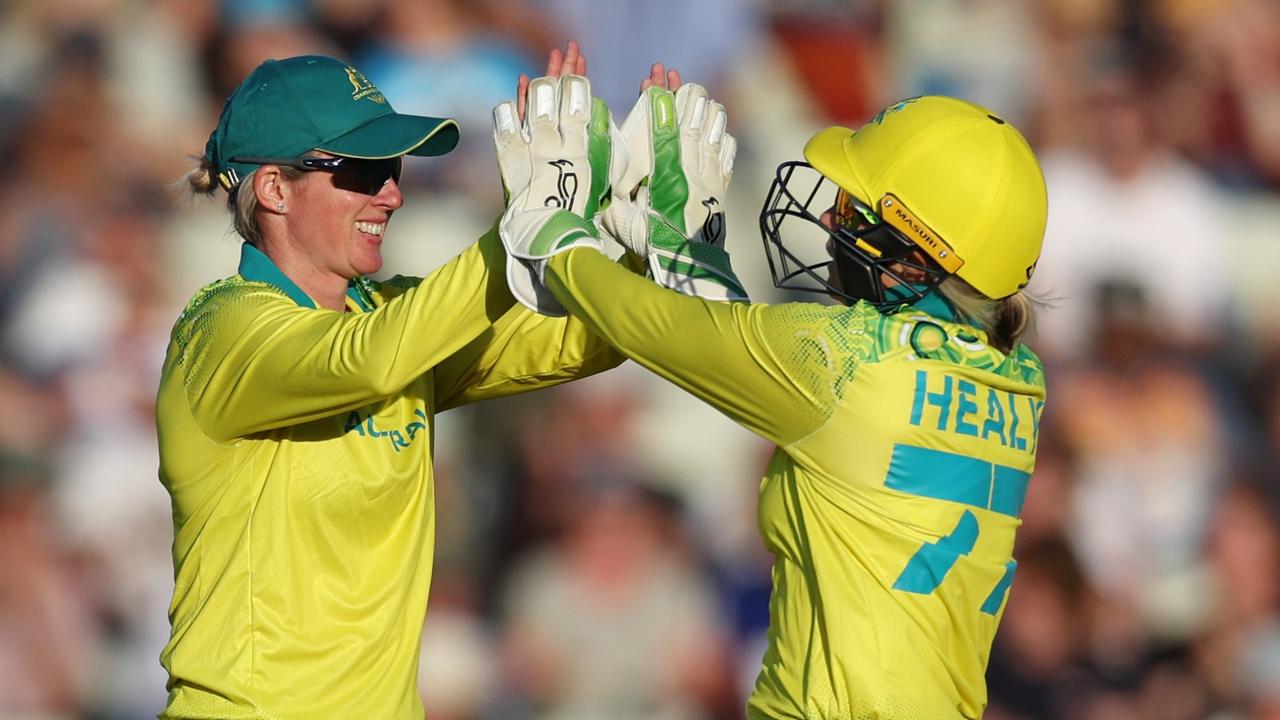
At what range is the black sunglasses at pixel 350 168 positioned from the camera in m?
3.25

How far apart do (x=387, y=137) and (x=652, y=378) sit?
3.61 meters

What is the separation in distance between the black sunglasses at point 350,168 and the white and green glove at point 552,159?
0.89ft

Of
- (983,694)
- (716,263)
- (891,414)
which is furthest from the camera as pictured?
(716,263)

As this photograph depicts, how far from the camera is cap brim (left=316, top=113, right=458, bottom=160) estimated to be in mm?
3213

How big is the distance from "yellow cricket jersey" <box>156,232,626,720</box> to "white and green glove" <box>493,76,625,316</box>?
0.11 metres

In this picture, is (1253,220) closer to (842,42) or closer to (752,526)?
(842,42)

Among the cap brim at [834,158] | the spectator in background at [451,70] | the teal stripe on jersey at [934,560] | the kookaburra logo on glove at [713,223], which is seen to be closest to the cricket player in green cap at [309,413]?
the kookaburra logo on glove at [713,223]

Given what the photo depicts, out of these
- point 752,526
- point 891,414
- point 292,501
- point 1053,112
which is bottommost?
point 752,526

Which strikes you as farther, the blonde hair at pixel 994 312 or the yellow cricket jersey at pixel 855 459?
the blonde hair at pixel 994 312

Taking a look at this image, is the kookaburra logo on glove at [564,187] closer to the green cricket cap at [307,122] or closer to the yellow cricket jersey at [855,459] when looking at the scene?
the yellow cricket jersey at [855,459]

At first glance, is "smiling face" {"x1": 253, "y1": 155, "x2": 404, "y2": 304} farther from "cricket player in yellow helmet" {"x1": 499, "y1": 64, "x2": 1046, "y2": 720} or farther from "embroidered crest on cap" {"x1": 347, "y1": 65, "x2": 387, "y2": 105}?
"cricket player in yellow helmet" {"x1": 499, "y1": 64, "x2": 1046, "y2": 720}

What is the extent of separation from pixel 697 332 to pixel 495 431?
3846mm

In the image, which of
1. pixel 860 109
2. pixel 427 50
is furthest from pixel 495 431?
pixel 860 109

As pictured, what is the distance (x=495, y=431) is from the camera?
22.1ft
